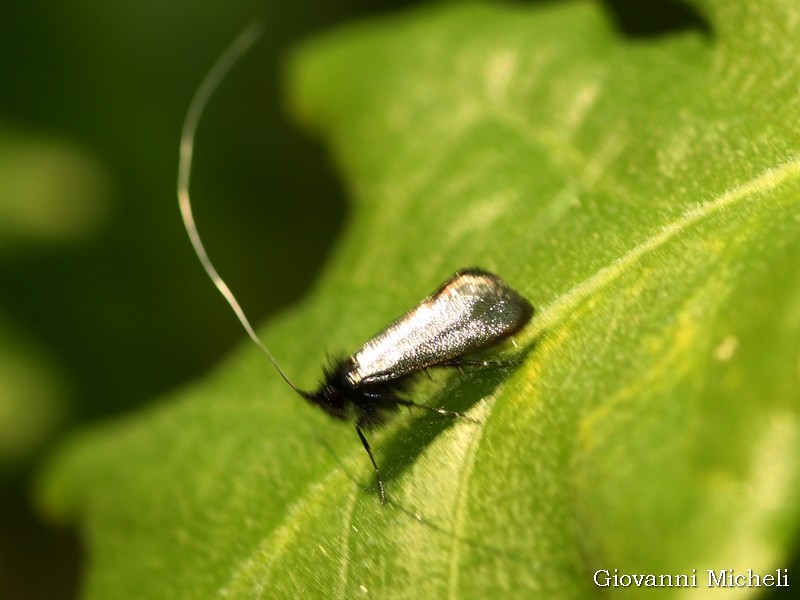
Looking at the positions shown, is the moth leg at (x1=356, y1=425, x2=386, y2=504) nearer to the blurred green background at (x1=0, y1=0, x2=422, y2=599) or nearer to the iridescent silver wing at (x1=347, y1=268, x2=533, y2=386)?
the iridescent silver wing at (x1=347, y1=268, x2=533, y2=386)

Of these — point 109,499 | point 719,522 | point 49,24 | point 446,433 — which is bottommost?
point 109,499

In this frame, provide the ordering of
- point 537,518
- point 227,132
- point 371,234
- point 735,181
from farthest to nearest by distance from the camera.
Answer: point 227,132 < point 371,234 < point 735,181 < point 537,518

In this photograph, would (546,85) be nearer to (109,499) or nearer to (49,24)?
(109,499)

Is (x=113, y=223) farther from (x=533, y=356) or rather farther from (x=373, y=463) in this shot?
(x=533, y=356)

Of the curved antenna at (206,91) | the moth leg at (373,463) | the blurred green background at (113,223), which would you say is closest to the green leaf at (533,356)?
the moth leg at (373,463)

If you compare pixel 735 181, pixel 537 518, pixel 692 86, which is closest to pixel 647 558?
pixel 537 518

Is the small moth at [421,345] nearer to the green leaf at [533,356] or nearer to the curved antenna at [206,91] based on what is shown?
the green leaf at [533,356]

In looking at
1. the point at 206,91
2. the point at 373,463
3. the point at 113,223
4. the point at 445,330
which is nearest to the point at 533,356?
the point at 445,330

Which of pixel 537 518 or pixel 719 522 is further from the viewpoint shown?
pixel 537 518
